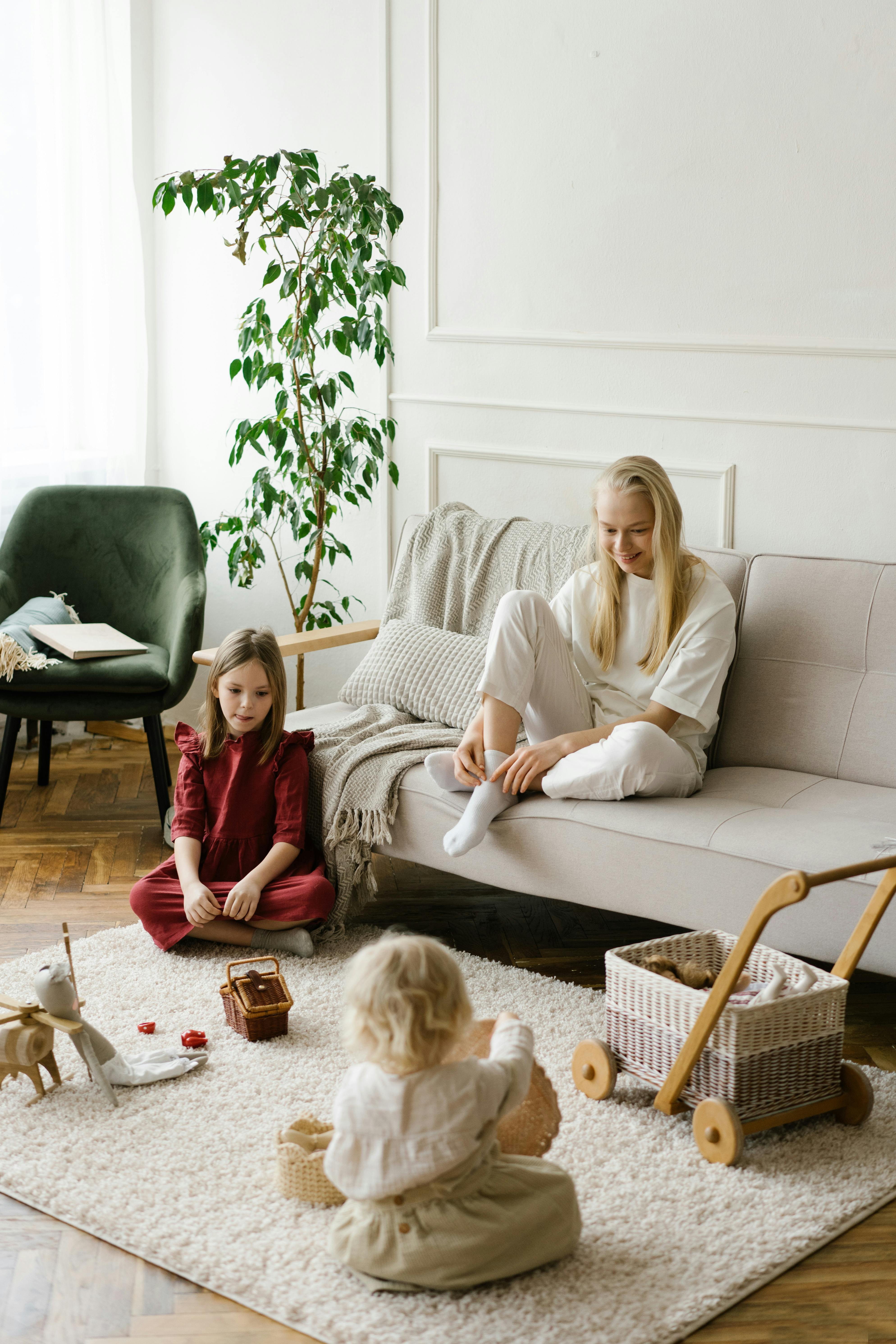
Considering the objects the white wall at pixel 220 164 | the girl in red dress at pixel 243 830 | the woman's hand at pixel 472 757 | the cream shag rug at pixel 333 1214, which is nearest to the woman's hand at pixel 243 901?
the girl in red dress at pixel 243 830

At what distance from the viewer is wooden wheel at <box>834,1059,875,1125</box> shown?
76.9 inches

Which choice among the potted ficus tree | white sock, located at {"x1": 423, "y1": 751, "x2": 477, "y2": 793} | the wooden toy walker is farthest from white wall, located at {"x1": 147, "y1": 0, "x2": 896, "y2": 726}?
the wooden toy walker

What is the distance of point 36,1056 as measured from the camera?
1993 millimetres

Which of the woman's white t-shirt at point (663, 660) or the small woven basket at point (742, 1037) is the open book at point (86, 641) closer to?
the woman's white t-shirt at point (663, 660)

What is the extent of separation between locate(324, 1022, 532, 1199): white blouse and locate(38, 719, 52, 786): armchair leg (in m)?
2.33

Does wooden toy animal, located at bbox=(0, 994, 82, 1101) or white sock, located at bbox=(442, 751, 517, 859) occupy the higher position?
white sock, located at bbox=(442, 751, 517, 859)

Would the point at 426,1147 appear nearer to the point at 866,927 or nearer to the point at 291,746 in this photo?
the point at 866,927

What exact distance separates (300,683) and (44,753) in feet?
2.58

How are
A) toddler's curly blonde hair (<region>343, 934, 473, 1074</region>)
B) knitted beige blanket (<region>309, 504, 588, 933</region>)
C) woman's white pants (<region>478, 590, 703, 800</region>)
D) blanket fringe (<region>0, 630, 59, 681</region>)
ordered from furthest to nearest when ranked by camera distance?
blanket fringe (<region>0, 630, 59, 681</region>) → knitted beige blanket (<region>309, 504, 588, 933</region>) → woman's white pants (<region>478, 590, 703, 800</region>) → toddler's curly blonde hair (<region>343, 934, 473, 1074</region>)

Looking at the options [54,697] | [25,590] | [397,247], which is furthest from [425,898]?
[397,247]

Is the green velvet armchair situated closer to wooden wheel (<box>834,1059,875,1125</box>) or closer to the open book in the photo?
the open book

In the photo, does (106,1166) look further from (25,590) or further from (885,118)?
(885,118)

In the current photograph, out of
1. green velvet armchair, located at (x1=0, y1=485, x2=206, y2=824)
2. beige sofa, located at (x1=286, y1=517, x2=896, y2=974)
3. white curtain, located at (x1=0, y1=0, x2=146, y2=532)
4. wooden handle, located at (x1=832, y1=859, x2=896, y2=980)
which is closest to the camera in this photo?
wooden handle, located at (x1=832, y1=859, x2=896, y2=980)

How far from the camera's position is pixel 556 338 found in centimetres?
329
